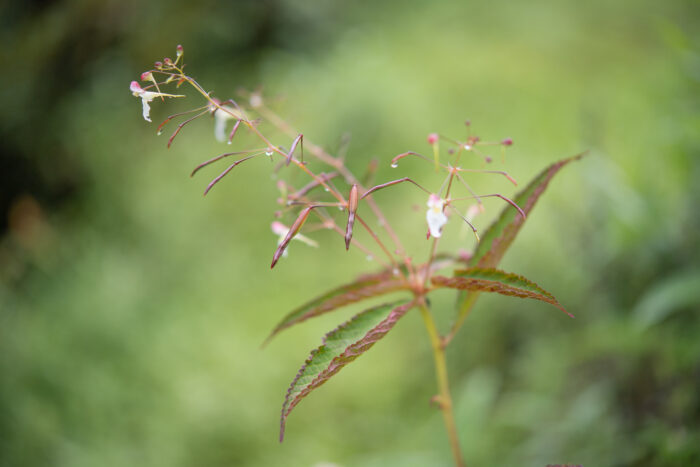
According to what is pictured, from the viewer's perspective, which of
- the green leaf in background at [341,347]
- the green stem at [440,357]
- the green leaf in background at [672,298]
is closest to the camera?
the green leaf in background at [341,347]

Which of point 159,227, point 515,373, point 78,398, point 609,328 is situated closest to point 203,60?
point 159,227

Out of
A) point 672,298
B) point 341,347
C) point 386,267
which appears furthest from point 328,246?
point 341,347

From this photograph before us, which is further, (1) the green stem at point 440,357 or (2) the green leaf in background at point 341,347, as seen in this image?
(1) the green stem at point 440,357

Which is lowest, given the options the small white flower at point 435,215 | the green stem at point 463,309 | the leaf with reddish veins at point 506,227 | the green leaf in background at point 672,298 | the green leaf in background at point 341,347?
the green leaf in background at point 341,347

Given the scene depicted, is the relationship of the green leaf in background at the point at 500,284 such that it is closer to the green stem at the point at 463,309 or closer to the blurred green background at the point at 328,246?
Result: the green stem at the point at 463,309

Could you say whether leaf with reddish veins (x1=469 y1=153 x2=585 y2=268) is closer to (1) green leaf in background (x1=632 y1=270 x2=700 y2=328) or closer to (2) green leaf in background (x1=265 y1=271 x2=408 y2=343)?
(2) green leaf in background (x1=265 y1=271 x2=408 y2=343)

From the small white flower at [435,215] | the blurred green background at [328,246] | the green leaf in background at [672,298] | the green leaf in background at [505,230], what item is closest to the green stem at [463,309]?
the green leaf in background at [505,230]

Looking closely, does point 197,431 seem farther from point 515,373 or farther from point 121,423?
point 515,373

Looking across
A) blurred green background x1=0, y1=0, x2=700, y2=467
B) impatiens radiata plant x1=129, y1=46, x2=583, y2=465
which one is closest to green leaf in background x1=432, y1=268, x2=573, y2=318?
impatiens radiata plant x1=129, y1=46, x2=583, y2=465

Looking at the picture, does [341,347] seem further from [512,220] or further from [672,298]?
[672,298]
